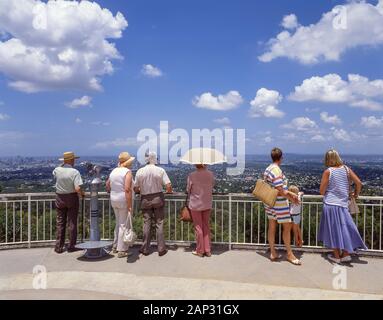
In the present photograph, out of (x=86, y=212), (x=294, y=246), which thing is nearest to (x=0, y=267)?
(x=86, y=212)

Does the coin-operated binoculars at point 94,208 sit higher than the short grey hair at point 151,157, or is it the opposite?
the short grey hair at point 151,157

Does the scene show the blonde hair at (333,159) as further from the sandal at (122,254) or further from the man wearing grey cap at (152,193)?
the sandal at (122,254)

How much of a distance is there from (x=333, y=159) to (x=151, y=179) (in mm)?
2848

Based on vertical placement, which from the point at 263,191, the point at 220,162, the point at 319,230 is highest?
the point at 220,162

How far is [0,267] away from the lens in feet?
15.7

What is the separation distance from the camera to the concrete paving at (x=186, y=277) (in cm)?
385

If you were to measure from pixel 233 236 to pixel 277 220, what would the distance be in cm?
156

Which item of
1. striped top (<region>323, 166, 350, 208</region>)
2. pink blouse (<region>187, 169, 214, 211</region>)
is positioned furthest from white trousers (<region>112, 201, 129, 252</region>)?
striped top (<region>323, 166, 350, 208</region>)

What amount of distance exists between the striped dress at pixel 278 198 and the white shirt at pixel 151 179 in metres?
1.65

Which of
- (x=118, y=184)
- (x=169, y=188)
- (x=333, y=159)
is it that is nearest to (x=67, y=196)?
(x=118, y=184)

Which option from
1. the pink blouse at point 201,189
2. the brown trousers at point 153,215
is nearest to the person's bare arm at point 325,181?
the pink blouse at point 201,189

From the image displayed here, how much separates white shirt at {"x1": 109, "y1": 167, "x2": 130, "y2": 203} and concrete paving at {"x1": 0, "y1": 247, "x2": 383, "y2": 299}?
38.5 inches
